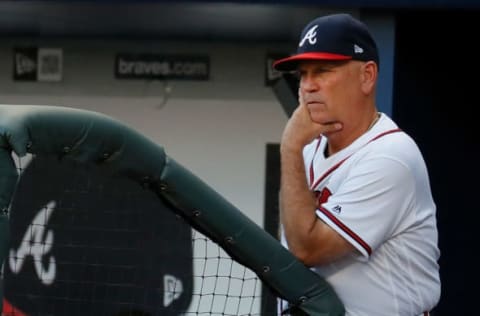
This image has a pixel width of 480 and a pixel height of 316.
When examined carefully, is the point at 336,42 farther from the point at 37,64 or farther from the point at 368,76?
the point at 37,64

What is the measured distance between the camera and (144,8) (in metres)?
6.97

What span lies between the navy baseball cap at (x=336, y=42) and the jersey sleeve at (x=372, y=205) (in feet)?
0.88

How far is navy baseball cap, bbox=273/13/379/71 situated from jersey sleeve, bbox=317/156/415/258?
0.88 feet

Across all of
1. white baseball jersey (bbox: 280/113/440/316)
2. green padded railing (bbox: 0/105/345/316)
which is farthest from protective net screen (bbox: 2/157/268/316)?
white baseball jersey (bbox: 280/113/440/316)

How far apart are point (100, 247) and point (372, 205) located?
3.16 metres

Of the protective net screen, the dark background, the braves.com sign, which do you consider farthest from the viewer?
the braves.com sign

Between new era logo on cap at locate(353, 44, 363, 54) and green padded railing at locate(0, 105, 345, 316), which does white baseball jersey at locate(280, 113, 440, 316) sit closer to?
green padded railing at locate(0, 105, 345, 316)

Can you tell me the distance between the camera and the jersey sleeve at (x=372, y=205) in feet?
8.73

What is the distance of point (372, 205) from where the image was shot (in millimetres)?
2686

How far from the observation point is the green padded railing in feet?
8.49

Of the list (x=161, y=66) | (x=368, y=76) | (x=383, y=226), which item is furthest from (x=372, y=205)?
(x=161, y=66)

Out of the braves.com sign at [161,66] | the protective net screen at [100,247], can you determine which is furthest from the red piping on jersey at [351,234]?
the braves.com sign at [161,66]

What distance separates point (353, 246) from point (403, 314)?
223 millimetres

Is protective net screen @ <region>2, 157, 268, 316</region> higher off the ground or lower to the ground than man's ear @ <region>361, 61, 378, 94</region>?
lower
